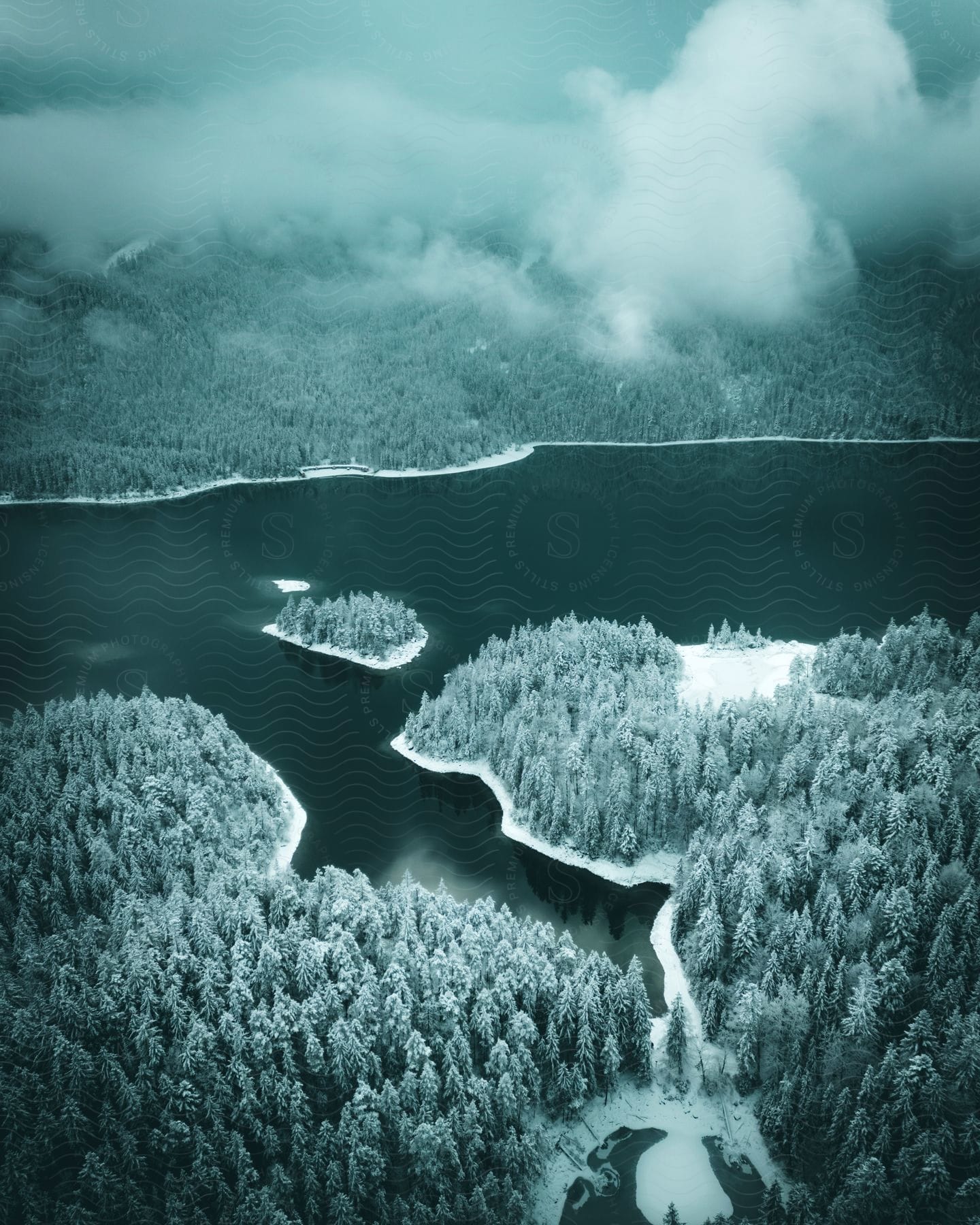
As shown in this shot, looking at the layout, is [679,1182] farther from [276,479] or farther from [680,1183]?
[276,479]

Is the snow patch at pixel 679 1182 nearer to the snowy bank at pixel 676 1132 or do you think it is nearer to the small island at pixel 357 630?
the snowy bank at pixel 676 1132

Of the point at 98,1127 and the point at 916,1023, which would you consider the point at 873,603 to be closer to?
the point at 916,1023

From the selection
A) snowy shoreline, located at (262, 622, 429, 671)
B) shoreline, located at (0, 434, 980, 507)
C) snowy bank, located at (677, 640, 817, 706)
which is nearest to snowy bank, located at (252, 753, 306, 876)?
snowy shoreline, located at (262, 622, 429, 671)

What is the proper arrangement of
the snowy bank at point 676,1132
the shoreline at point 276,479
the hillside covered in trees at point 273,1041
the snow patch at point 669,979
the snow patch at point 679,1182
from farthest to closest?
the shoreline at point 276,479 → the snow patch at point 669,979 → the snowy bank at point 676,1132 → the snow patch at point 679,1182 → the hillside covered in trees at point 273,1041

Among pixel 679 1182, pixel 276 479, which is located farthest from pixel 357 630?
pixel 276 479

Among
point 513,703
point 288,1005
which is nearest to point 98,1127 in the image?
point 288,1005

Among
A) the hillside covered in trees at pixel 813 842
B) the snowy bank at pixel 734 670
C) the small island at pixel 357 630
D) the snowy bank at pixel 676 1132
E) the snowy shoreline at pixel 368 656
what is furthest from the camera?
the small island at pixel 357 630

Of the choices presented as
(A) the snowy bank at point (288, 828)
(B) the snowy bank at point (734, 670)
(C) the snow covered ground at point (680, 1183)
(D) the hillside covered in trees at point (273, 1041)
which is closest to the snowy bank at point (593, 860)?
(D) the hillside covered in trees at point (273, 1041)
